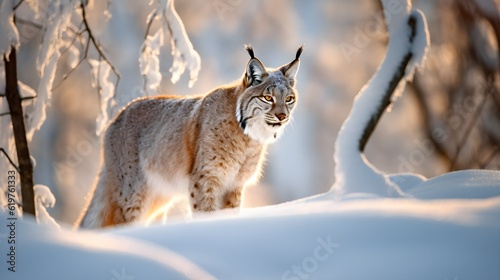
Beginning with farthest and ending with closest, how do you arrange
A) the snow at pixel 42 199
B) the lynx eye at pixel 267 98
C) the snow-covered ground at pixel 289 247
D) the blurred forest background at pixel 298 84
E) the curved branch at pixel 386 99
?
1. the blurred forest background at pixel 298 84
2. the snow at pixel 42 199
3. the lynx eye at pixel 267 98
4. the curved branch at pixel 386 99
5. the snow-covered ground at pixel 289 247

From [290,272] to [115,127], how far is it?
3.97m

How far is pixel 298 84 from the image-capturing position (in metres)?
18.4

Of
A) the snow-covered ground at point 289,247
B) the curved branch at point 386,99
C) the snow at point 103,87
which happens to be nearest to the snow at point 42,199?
the snow at point 103,87

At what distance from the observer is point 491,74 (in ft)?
35.5

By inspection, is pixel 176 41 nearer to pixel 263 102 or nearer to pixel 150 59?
pixel 150 59

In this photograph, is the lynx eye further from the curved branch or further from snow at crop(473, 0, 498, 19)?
snow at crop(473, 0, 498, 19)

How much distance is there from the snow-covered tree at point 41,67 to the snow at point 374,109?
187 centimetres

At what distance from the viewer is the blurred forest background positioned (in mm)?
13922

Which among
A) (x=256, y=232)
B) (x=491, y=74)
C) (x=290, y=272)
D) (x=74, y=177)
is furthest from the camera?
(x=74, y=177)

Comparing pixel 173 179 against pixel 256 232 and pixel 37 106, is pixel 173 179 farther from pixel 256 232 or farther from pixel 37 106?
pixel 256 232

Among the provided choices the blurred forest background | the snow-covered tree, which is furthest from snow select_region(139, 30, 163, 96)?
the blurred forest background

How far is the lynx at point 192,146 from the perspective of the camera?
5.98 m

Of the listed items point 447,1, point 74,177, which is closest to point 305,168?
point 74,177

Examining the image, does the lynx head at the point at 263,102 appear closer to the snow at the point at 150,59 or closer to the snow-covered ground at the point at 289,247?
the snow at the point at 150,59
